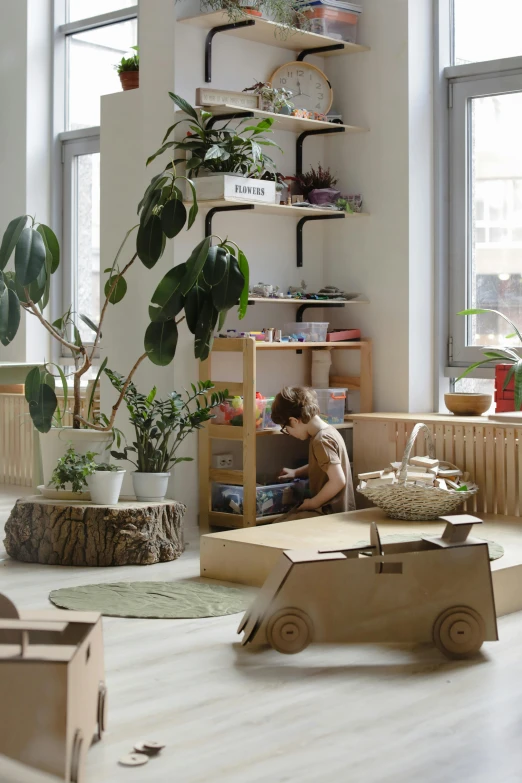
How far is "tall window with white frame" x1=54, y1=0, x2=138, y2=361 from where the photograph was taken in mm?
6527

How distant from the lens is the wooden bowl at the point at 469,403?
4.92 metres

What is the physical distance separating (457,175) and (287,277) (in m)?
0.98

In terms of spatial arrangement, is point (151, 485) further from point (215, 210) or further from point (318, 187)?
point (318, 187)

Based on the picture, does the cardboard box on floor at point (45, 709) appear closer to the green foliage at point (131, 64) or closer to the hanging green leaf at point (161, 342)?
the hanging green leaf at point (161, 342)

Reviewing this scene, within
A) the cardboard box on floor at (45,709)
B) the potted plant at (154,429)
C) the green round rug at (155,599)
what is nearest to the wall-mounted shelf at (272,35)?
the potted plant at (154,429)

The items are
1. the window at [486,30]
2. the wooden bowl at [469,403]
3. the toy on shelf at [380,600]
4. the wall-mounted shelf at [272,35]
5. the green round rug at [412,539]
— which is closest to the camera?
the toy on shelf at [380,600]

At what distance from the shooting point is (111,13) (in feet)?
20.9

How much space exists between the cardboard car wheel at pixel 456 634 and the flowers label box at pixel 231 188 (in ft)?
7.60

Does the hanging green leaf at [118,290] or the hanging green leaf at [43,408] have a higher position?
the hanging green leaf at [118,290]

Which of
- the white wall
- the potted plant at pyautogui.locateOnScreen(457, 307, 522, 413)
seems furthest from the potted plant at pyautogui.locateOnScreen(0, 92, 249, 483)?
the potted plant at pyautogui.locateOnScreen(457, 307, 522, 413)

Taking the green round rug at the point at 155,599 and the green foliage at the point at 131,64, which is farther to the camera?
the green foliage at the point at 131,64

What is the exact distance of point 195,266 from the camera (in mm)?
4215

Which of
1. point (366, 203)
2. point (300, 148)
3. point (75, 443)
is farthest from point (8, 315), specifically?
point (366, 203)

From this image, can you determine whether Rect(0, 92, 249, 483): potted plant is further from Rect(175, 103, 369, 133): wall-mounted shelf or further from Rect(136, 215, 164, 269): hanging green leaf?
Rect(175, 103, 369, 133): wall-mounted shelf
